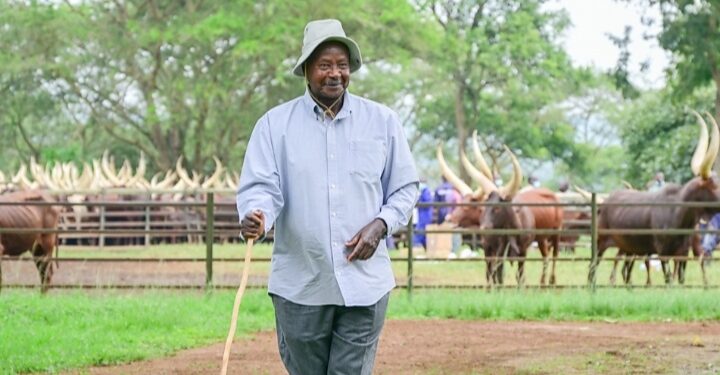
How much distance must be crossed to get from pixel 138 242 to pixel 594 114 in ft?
→ 141

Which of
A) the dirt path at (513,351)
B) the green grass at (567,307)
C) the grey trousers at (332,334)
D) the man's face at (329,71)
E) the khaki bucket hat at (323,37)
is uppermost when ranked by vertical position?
the khaki bucket hat at (323,37)

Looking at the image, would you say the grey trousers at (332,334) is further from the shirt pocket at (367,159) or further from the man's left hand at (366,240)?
the shirt pocket at (367,159)

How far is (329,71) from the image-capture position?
18.3 feet

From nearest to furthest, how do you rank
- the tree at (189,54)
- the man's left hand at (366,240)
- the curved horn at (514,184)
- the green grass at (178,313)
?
the man's left hand at (366,240) < the green grass at (178,313) < the curved horn at (514,184) < the tree at (189,54)

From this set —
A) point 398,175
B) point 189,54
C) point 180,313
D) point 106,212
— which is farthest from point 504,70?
point 398,175

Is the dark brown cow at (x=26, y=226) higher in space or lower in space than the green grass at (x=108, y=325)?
higher

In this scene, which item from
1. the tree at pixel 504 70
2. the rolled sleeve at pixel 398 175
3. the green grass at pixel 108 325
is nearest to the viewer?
the rolled sleeve at pixel 398 175

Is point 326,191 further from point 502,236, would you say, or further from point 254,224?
point 502,236

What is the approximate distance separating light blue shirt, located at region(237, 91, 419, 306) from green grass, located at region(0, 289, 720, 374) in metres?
4.16

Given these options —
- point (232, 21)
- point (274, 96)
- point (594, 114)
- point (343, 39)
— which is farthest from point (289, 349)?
point (594, 114)

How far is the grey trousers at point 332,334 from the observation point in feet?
18.1

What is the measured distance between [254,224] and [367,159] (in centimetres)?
55

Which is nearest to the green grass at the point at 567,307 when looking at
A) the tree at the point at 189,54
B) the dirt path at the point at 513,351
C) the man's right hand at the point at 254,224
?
the dirt path at the point at 513,351

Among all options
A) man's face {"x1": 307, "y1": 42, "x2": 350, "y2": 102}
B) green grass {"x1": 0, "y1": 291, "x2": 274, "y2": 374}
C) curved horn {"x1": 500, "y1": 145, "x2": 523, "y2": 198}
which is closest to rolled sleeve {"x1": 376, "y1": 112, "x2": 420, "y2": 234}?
man's face {"x1": 307, "y1": 42, "x2": 350, "y2": 102}
